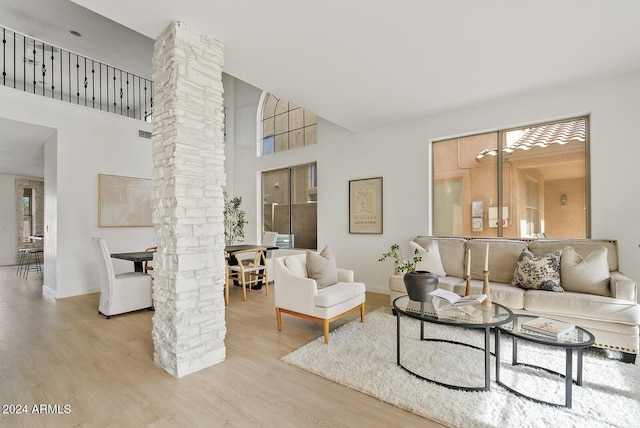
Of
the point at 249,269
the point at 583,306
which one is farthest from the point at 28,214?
the point at 583,306

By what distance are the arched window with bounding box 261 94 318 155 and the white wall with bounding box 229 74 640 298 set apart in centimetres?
30

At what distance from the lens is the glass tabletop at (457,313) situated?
2191 mm

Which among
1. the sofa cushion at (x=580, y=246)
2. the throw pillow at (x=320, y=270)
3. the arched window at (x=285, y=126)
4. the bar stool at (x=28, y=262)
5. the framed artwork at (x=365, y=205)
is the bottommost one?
the bar stool at (x=28, y=262)

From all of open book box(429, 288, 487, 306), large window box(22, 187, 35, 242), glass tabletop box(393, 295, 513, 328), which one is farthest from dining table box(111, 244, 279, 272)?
large window box(22, 187, 35, 242)

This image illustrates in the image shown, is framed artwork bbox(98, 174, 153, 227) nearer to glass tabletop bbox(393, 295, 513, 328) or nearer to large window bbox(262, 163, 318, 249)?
large window bbox(262, 163, 318, 249)

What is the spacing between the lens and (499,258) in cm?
366

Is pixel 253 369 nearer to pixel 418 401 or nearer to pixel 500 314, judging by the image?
pixel 418 401

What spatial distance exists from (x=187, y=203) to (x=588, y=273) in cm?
380

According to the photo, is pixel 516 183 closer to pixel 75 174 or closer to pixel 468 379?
pixel 468 379

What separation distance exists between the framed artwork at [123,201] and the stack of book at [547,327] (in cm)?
605

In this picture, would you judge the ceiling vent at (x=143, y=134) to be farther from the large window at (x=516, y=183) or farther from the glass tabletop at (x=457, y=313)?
the glass tabletop at (x=457, y=313)

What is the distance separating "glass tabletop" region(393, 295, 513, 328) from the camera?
2.19 meters

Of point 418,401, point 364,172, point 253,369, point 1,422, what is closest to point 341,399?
point 418,401

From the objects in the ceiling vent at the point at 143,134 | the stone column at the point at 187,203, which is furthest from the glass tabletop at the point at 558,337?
the ceiling vent at the point at 143,134
